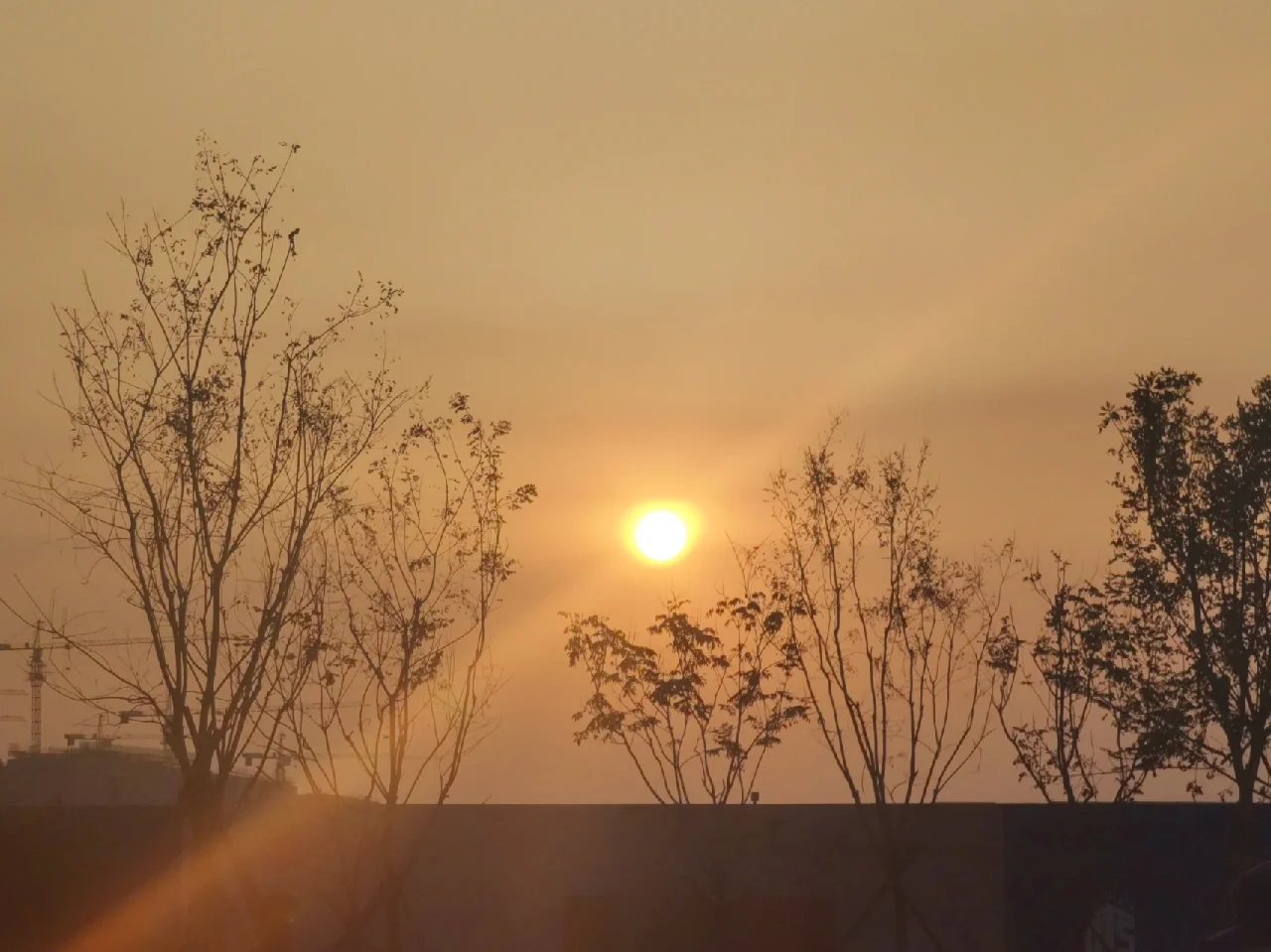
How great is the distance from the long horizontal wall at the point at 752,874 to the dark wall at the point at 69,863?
0.05 metres

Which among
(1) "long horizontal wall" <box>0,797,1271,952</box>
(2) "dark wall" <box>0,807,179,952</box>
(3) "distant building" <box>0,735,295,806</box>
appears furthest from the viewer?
(3) "distant building" <box>0,735,295,806</box>

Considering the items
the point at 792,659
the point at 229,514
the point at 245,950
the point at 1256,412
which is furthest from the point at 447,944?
the point at 1256,412

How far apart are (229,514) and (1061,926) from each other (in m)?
14.9

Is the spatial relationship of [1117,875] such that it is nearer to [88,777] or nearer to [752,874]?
[752,874]

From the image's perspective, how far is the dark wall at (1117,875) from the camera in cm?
2325

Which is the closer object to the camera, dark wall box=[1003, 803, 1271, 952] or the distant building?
dark wall box=[1003, 803, 1271, 952]

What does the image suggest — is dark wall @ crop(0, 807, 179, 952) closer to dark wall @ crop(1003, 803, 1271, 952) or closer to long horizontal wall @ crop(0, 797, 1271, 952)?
long horizontal wall @ crop(0, 797, 1271, 952)

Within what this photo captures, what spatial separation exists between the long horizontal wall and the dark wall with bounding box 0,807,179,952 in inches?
1.9

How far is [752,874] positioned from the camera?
23.6m

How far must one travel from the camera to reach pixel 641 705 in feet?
78.3

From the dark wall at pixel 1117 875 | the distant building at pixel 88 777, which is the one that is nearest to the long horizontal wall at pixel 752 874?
the dark wall at pixel 1117 875

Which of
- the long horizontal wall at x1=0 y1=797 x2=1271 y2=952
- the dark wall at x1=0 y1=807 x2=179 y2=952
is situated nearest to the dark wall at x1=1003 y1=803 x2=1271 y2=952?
the long horizontal wall at x1=0 y1=797 x2=1271 y2=952

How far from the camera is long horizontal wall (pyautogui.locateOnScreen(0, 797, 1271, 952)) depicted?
76.1 ft

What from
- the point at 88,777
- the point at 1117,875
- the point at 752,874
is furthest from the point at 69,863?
the point at 88,777
